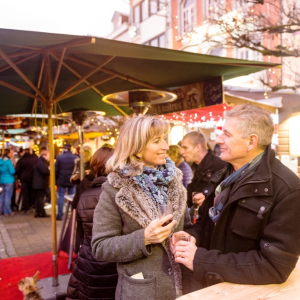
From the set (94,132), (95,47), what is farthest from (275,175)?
(94,132)

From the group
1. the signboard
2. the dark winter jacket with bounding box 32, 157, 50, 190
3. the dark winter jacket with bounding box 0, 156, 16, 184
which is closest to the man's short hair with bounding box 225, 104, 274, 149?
the signboard

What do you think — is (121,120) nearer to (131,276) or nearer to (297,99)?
(297,99)

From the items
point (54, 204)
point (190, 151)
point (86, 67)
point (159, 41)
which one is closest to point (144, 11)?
point (159, 41)

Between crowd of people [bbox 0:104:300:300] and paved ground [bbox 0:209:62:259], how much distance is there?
456cm

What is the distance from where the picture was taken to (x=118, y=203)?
Answer: 1.74m

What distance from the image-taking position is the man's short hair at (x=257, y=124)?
60.7 inches

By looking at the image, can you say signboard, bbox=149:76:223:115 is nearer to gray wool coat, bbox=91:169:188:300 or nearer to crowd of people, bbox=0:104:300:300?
crowd of people, bbox=0:104:300:300

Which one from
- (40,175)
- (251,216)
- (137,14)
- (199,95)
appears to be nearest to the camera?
(251,216)

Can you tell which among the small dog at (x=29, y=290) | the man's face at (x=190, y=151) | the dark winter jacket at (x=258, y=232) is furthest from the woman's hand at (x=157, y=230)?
the man's face at (x=190, y=151)

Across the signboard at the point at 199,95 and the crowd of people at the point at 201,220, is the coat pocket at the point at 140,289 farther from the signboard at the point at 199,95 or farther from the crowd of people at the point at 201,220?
the signboard at the point at 199,95

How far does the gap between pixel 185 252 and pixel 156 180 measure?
1.76ft

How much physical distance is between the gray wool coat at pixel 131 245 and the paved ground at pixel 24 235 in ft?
14.8

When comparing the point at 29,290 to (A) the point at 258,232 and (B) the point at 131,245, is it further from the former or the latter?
(A) the point at 258,232

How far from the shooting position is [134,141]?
189cm
